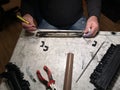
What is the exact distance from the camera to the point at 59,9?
1.03m

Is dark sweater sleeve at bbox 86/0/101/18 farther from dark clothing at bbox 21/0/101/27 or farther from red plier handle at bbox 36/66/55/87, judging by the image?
red plier handle at bbox 36/66/55/87

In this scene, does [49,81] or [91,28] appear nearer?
[49,81]

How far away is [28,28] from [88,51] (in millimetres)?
297

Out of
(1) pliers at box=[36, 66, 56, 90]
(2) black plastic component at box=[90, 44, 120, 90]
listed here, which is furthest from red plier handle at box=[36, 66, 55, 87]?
(2) black plastic component at box=[90, 44, 120, 90]

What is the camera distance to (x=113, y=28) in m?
1.72

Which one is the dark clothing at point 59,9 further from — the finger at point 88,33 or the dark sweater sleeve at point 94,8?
the finger at point 88,33

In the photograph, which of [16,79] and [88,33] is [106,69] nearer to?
[88,33]

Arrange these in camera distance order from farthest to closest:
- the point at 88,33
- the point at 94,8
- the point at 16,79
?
1. the point at 94,8
2. the point at 88,33
3. the point at 16,79

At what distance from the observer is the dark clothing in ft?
3.33

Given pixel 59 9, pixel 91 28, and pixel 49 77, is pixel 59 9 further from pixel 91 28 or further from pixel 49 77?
pixel 49 77

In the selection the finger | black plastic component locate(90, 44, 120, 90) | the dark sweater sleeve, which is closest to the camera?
black plastic component locate(90, 44, 120, 90)

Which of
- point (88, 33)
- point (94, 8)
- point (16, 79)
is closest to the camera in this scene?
point (16, 79)

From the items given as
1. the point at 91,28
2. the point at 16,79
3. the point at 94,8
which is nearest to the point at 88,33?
the point at 91,28

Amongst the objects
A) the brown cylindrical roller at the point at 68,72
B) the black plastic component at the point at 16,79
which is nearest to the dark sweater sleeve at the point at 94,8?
the brown cylindrical roller at the point at 68,72
